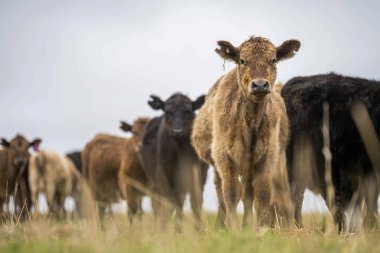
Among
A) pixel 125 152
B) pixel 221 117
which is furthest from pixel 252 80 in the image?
pixel 125 152

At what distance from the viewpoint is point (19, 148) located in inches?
696

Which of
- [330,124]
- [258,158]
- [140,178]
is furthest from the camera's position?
[140,178]

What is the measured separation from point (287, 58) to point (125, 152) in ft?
31.6

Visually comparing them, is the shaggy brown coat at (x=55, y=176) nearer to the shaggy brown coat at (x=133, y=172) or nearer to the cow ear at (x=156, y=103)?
the shaggy brown coat at (x=133, y=172)

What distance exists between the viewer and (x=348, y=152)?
869cm

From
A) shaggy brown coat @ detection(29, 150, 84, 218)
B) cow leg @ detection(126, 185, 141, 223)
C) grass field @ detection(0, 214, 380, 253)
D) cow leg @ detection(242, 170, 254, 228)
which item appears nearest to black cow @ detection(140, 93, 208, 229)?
cow leg @ detection(126, 185, 141, 223)

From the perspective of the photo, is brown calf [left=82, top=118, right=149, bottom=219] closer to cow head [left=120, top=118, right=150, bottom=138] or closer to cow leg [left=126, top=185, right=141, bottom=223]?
cow head [left=120, top=118, right=150, bottom=138]

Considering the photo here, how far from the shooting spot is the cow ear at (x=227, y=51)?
813cm

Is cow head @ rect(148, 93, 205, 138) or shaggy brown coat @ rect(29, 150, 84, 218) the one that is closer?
cow head @ rect(148, 93, 205, 138)

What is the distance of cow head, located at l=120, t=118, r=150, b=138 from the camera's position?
1727 centimetres

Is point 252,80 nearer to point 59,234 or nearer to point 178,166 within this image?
point 59,234

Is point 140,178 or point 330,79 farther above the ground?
point 330,79

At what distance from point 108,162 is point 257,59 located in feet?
38.6

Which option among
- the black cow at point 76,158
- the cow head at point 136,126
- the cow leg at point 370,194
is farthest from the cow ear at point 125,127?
the cow leg at point 370,194
